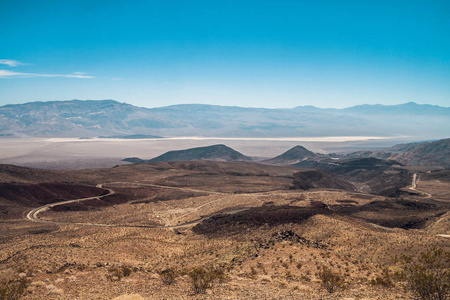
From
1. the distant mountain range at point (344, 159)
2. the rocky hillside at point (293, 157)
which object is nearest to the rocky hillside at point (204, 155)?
the distant mountain range at point (344, 159)

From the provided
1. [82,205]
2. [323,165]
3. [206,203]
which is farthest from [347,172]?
[82,205]

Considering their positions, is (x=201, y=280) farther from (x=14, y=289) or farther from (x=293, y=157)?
(x=293, y=157)

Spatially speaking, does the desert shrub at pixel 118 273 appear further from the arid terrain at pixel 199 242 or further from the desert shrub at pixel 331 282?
the desert shrub at pixel 331 282

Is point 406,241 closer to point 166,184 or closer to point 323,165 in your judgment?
point 166,184

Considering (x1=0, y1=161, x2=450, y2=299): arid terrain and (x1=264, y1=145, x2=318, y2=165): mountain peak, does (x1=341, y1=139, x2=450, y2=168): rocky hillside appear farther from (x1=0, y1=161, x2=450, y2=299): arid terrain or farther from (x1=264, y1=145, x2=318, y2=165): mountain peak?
(x1=0, y1=161, x2=450, y2=299): arid terrain

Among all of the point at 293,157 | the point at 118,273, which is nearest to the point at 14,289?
the point at 118,273

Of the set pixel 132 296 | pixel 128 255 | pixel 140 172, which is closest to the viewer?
pixel 132 296

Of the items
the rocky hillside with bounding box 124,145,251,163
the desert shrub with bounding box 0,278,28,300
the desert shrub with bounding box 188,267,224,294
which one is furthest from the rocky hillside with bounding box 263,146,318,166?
the desert shrub with bounding box 0,278,28,300
